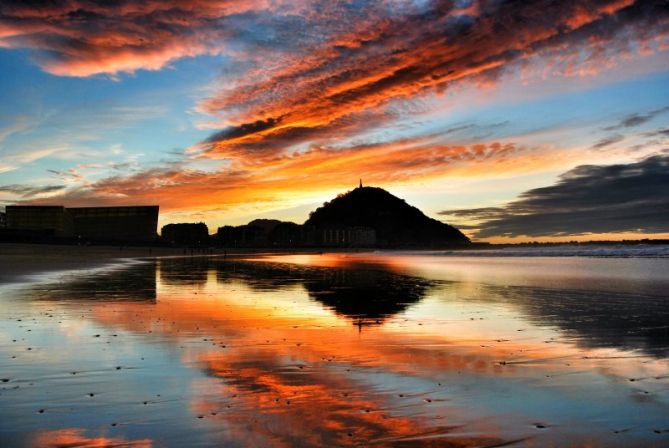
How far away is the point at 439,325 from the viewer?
14.1m

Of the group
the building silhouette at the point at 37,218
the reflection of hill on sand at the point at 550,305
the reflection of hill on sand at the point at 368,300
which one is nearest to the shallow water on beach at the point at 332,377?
the reflection of hill on sand at the point at 550,305

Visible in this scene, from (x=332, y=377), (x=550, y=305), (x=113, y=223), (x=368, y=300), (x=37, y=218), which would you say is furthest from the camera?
(x=113, y=223)

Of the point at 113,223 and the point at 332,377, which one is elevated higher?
the point at 113,223

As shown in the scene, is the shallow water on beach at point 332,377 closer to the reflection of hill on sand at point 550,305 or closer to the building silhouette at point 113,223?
the reflection of hill on sand at point 550,305

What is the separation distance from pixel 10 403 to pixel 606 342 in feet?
37.7

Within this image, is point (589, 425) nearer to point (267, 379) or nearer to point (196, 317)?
point (267, 379)

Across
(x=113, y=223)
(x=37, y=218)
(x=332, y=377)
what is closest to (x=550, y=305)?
(x=332, y=377)

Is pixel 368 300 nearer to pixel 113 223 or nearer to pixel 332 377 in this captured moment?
pixel 332 377

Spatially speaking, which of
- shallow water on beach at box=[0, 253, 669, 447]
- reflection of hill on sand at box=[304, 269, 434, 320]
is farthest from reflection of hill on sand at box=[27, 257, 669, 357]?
shallow water on beach at box=[0, 253, 669, 447]

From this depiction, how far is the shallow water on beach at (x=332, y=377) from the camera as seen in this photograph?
18.9ft

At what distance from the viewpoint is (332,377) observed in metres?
8.30

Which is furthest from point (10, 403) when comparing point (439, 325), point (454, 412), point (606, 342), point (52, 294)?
point (52, 294)

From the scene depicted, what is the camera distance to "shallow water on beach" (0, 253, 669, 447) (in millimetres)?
5750

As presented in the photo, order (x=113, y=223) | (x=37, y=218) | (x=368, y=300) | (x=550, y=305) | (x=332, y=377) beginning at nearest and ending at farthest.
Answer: (x=332, y=377), (x=550, y=305), (x=368, y=300), (x=37, y=218), (x=113, y=223)
